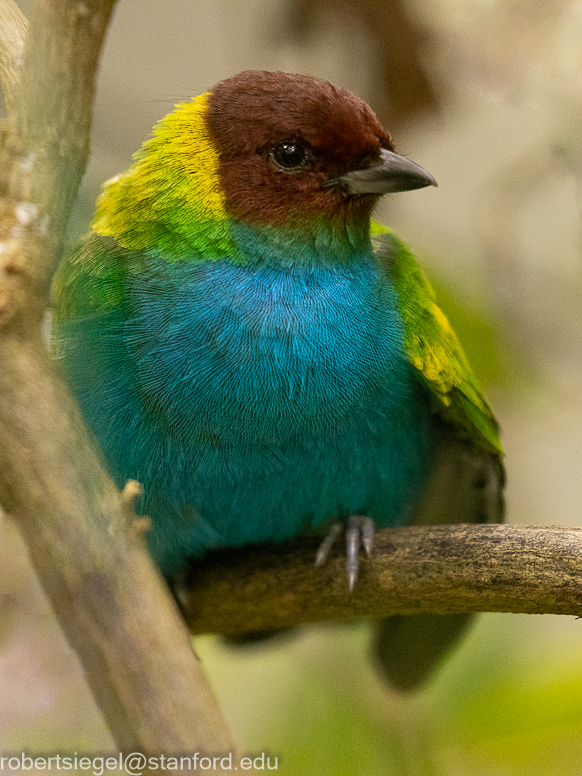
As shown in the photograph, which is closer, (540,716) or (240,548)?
(540,716)

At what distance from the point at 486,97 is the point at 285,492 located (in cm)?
181

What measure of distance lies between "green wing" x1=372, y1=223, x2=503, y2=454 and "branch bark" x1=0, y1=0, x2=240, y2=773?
126 cm

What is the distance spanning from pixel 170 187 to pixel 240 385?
2.12 feet

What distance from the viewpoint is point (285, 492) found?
8.41 ft

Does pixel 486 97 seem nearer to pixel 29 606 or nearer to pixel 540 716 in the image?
pixel 540 716

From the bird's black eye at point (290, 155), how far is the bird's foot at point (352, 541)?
1.13 meters

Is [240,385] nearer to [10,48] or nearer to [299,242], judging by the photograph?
[299,242]

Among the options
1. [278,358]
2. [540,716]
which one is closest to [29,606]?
[278,358]

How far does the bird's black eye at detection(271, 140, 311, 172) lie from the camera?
2.46 m

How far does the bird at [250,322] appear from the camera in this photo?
7.86ft

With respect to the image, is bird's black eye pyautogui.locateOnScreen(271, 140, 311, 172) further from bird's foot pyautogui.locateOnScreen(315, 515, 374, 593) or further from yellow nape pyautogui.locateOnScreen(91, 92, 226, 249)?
bird's foot pyautogui.locateOnScreen(315, 515, 374, 593)

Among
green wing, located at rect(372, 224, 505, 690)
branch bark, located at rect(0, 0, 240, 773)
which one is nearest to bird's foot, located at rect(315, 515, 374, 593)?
green wing, located at rect(372, 224, 505, 690)

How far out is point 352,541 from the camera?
2584mm

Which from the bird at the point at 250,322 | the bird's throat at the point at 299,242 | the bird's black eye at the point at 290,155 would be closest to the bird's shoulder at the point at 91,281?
the bird at the point at 250,322
